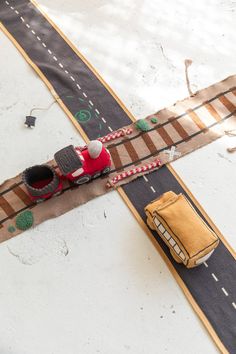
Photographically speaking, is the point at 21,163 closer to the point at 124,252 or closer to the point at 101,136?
the point at 101,136

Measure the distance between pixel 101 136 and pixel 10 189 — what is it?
314mm

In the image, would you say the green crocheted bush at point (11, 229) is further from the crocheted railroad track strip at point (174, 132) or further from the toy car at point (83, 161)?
the crocheted railroad track strip at point (174, 132)

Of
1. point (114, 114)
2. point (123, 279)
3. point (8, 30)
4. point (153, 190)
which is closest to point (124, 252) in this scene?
point (123, 279)

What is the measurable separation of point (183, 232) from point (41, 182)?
0.42m

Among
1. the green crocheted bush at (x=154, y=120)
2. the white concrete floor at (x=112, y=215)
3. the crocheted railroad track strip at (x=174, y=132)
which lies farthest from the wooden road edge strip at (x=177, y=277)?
the green crocheted bush at (x=154, y=120)

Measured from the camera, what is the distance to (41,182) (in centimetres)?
105

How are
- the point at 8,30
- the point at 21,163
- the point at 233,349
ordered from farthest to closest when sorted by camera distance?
the point at 8,30 < the point at 21,163 < the point at 233,349

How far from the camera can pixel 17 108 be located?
1.19 meters

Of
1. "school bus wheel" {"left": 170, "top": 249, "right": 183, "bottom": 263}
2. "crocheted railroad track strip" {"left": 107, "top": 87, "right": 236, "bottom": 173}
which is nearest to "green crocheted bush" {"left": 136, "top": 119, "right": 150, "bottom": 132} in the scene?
"crocheted railroad track strip" {"left": 107, "top": 87, "right": 236, "bottom": 173}

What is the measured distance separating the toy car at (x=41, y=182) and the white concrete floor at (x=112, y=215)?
0.26ft

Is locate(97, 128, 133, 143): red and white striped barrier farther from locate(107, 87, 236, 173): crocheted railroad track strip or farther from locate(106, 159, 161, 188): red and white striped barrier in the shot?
locate(106, 159, 161, 188): red and white striped barrier

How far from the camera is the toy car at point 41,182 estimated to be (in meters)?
0.99

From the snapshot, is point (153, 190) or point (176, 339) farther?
point (153, 190)

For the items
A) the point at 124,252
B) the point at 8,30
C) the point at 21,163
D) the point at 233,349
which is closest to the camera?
the point at 233,349
